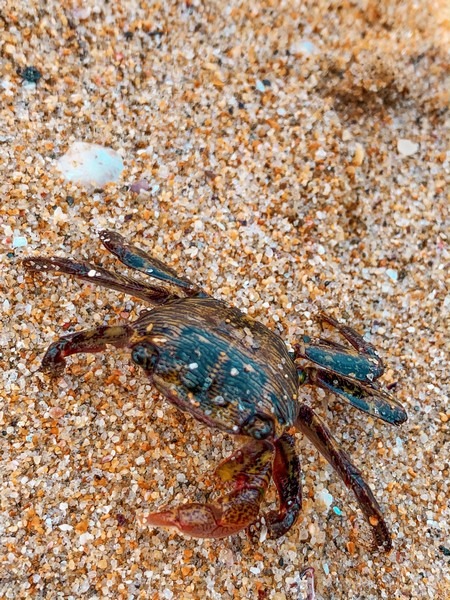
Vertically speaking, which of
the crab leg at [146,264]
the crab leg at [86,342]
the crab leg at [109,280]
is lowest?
the crab leg at [86,342]

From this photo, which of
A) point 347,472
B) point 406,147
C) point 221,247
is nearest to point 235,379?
point 347,472

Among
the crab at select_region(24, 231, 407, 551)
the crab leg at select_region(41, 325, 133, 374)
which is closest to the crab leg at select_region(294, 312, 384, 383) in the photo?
the crab at select_region(24, 231, 407, 551)

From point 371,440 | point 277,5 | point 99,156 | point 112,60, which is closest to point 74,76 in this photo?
point 112,60

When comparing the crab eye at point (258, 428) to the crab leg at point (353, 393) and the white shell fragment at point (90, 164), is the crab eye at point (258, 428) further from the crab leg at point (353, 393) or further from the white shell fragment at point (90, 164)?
the white shell fragment at point (90, 164)

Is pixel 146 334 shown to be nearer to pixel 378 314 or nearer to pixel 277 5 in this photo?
pixel 378 314

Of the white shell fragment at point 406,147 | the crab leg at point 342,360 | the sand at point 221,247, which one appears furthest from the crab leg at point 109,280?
the white shell fragment at point 406,147

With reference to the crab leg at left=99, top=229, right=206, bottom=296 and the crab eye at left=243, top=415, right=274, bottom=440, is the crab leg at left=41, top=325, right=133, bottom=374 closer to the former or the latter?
the crab leg at left=99, top=229, right=206, bottom=296

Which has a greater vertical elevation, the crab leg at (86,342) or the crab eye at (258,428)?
the crab eye at (258,428)
